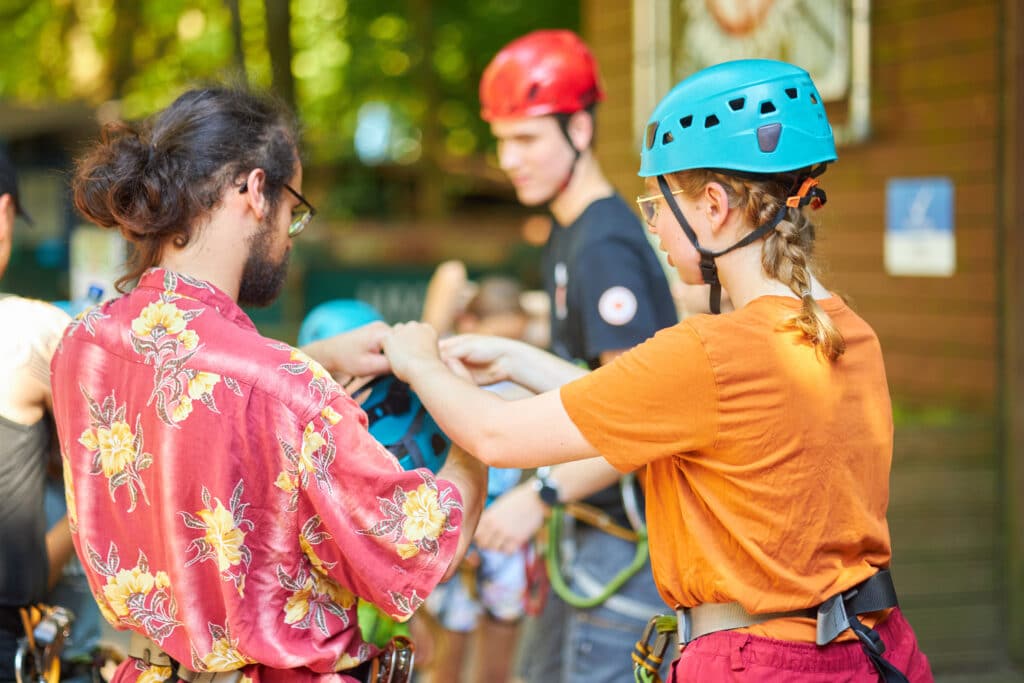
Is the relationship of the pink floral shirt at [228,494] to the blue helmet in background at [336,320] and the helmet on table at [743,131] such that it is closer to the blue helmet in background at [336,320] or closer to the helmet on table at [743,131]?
the helmet on table at [743,131]

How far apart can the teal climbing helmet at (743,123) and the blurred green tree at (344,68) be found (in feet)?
50.0

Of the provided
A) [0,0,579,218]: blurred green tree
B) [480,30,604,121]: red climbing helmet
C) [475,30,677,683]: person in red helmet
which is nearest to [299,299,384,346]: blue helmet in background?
[475,30,677,683]: person in red helmet

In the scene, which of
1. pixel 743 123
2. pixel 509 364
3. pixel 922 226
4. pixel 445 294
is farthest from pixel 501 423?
pixel 922 226

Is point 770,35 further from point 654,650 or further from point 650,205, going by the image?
point 654,650

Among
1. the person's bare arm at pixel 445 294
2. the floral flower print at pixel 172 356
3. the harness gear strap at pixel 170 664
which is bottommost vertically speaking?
the harness gear strap at pixel 170 664

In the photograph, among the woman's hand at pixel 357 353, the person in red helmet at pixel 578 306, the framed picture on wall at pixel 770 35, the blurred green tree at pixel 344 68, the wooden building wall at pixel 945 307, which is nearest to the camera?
the woman's hand at pixel 357 353

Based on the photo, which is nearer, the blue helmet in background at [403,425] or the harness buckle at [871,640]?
the harness buckle at [871,640]

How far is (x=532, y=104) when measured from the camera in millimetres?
3744

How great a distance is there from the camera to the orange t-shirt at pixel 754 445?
80.4 inches

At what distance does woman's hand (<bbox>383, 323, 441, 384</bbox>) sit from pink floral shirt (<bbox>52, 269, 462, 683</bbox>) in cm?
31

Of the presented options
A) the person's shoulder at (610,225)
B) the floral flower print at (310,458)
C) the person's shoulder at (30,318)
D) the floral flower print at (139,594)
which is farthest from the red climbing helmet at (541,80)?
the floral flower print at (139,594)

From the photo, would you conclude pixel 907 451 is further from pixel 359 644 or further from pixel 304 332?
pixel 359 644

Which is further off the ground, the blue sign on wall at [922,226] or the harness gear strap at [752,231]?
the harness gear strap at [752,231]

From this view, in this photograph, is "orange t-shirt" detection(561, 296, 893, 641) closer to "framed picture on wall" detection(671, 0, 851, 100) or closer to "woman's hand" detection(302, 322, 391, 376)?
"woman's hand" detection(302, 322, 391, 376)
